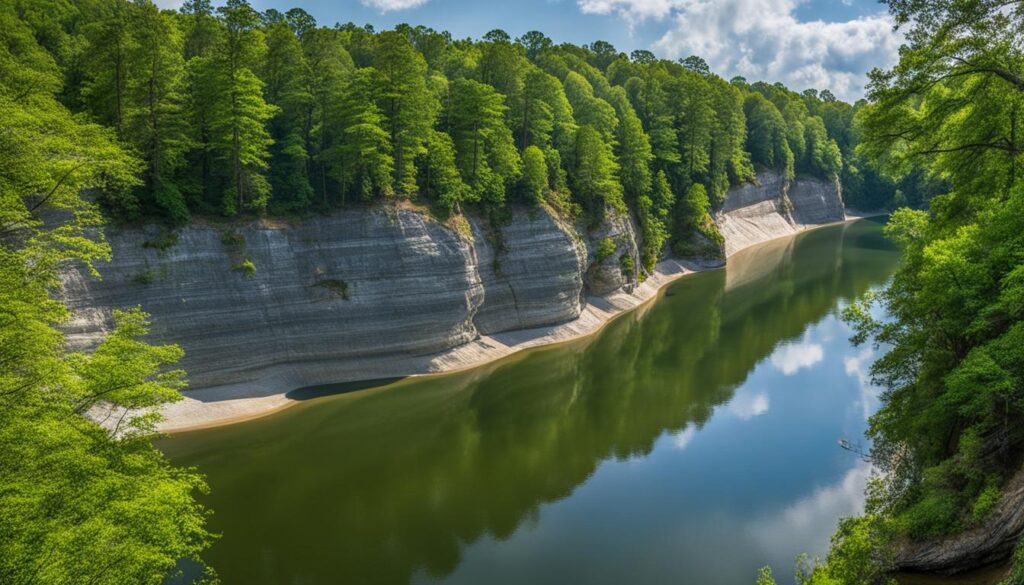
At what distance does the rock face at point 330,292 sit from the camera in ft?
99.3

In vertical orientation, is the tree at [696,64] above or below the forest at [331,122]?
above

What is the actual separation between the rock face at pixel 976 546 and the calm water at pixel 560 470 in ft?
21.6

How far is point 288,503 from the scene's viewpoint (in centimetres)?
2294

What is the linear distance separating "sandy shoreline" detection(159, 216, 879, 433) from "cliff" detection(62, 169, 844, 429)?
0.29 ft

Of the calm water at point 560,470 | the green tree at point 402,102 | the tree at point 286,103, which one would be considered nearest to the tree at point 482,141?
the green tree at point 402,102

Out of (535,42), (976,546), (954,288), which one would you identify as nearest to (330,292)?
(954,288)

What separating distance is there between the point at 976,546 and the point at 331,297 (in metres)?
30.8

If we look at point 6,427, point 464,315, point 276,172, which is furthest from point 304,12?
point 6,427

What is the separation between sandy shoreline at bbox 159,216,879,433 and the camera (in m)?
29.5

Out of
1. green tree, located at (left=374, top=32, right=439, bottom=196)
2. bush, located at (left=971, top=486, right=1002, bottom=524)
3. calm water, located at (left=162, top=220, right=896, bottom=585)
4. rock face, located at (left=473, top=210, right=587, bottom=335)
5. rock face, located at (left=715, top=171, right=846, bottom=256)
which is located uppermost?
green tree, located at (left=374, top=32, right=439, bottom=196)

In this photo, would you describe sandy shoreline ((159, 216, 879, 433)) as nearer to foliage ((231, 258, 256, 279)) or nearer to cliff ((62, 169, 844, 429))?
cliff ((62, 169, 844, 429))

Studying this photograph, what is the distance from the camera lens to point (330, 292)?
34.9 metres

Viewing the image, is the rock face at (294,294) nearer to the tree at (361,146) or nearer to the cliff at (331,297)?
the cliff at (331,297)

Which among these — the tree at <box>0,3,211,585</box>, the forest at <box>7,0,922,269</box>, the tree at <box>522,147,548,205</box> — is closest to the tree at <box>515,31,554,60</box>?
the forest at <box>7,0,922,269</box>
